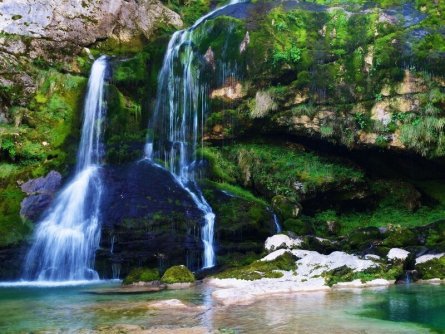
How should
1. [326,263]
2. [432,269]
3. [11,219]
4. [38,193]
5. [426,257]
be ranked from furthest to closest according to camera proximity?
[38,193]
[11,219]
[426,257]
[326,263]
[432,269]

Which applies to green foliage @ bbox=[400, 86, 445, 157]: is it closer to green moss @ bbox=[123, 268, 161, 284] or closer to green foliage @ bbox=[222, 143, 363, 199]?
green foliage @ bbox=[222, 143, 363, 199]

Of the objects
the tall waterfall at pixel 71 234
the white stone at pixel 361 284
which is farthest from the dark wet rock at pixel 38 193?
the white stone at pixel 361 284

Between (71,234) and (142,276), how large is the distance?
362cm

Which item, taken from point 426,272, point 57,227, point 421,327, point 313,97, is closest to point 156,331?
point 421,327

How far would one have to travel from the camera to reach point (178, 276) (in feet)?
43.2

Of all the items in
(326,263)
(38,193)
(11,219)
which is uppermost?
(38,193)

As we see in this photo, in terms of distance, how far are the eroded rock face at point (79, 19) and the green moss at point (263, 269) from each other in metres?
16.6

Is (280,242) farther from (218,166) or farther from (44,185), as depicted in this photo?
(44,185)

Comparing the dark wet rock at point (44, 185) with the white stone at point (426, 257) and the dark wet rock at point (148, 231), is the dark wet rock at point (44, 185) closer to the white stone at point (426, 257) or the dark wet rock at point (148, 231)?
the dark wet rock at point (148, 231)

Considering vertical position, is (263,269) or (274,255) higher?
(274,255)

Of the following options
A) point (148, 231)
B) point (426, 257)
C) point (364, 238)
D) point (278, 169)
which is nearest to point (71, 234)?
point (148, 231)

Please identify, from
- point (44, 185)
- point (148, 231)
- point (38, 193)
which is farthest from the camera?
point (44, 185)

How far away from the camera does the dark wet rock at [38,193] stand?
17000 mm

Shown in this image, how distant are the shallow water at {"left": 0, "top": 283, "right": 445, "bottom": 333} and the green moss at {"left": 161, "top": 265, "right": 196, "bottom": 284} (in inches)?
66.5
